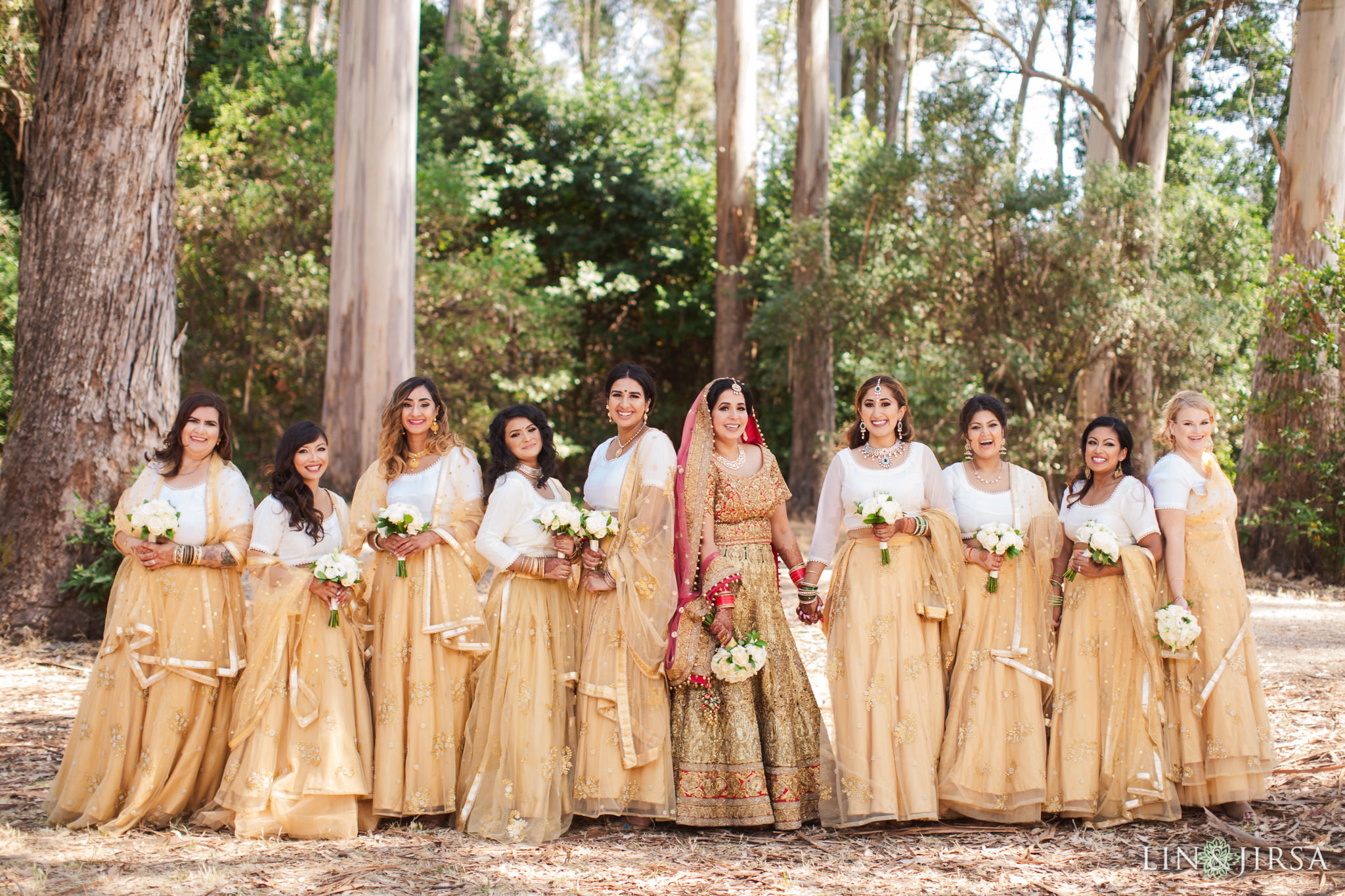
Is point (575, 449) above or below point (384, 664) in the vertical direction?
above

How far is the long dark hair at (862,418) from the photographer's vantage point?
4.58 metres

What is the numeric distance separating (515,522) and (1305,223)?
959cm

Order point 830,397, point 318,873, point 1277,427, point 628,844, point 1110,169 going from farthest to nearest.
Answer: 1. point 830,397
2. point 1110,169
3. point 1277,427
4. point 628,844
5. point 318,873

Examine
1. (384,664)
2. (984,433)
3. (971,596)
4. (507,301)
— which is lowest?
(384,664)

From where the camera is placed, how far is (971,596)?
447cm

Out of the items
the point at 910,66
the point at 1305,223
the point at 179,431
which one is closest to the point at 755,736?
the point at 179,431

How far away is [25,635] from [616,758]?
4857 mm

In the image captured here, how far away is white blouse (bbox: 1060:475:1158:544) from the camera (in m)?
4.47

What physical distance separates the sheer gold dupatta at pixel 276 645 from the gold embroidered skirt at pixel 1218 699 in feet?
11.4

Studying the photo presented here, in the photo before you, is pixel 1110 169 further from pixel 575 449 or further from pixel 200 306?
pixel 200 306

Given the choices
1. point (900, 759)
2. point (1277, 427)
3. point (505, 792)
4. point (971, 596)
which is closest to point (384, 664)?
point (505, 792)

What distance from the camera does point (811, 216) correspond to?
47.5ft

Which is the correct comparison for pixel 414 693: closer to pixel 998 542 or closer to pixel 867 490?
pixel 867 490

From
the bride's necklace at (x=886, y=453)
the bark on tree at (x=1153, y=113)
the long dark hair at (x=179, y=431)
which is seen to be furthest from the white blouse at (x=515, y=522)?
the bark on tree at (x=1153, y=113)
